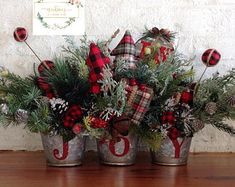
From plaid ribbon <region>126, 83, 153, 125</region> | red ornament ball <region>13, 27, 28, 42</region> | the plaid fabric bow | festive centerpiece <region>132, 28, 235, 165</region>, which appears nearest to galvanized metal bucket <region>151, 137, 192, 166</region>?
festive centerpiece <region>132, 28, 235, 165</region>

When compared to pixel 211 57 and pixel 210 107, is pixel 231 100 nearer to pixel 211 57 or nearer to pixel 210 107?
pixel 210 107

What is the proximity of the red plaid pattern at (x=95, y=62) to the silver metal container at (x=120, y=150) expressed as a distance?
0.17m

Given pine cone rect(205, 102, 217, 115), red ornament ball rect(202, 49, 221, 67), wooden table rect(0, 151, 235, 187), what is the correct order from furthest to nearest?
1. red ornament ball rect(202, 49, 221, 67)
2. pine cone rect(205, 102, 217, 115)
3. wooden table rect(0, 151, 235, 187)

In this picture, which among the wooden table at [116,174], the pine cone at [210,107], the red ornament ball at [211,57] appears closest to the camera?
the wooden table at [116,174]

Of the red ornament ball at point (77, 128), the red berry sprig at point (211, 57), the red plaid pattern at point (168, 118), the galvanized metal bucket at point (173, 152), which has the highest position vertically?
the red berry sprig at point (211, 57)

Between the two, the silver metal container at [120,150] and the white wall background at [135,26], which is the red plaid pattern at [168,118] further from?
the white wall background at [135,26]

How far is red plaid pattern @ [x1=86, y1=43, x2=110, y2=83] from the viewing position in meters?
0.92

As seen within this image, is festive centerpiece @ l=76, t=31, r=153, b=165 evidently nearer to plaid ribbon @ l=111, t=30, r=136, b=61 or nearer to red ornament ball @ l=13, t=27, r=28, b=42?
plaid ribbon @ l=111, t=30, r=136, b=61

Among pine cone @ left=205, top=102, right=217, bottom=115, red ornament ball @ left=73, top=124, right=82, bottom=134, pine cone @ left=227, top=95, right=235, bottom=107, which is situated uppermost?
pine cone @ left=227, top=95, right=235, bottom=107

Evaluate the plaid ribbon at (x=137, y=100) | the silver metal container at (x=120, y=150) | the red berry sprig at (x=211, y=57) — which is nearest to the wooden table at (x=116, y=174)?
the silver metal container at (x=120, y=150)

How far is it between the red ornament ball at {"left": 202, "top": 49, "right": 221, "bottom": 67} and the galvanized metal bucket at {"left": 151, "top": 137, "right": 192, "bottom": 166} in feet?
0.72

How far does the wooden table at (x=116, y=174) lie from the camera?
2.82 feet

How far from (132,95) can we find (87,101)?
0.38ft

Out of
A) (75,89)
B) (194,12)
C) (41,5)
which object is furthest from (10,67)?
Answer: (194,12)
